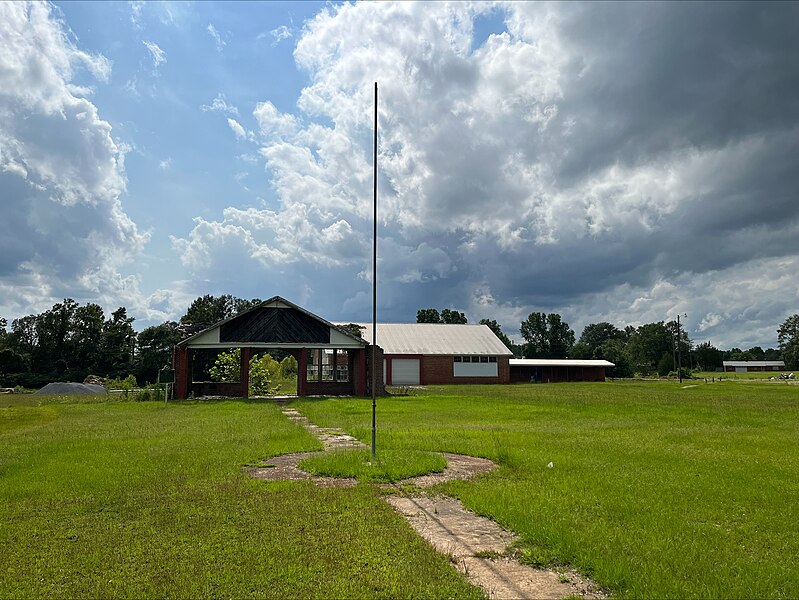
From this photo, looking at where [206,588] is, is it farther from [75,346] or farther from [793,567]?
[75,346]

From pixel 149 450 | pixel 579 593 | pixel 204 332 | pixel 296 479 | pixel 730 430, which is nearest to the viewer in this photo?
pixel 579 593

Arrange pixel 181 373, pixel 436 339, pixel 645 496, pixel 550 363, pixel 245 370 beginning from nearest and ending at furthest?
pixel 645 496, pixel 181 373, pixel 245 370, pixel 436 339, pixel 550 363

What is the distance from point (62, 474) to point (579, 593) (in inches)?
346

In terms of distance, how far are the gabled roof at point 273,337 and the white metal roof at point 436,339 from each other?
17.1 m

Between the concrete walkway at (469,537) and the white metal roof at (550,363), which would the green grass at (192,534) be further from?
the white metal roof at (550,363)

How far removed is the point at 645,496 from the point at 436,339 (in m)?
48.4

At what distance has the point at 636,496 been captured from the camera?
7934 millimetres

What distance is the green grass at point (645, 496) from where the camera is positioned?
5223 mm

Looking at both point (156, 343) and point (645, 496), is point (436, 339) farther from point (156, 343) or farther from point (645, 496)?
point (645, 496)

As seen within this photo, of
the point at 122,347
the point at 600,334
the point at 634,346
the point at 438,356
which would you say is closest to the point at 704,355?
the point at 634,346

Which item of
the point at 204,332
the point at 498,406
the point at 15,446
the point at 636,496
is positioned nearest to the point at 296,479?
the point at 636,496

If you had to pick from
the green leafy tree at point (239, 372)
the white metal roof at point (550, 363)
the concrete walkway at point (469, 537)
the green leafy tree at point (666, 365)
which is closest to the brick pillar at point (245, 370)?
the green leafy tree at point (239, 372)

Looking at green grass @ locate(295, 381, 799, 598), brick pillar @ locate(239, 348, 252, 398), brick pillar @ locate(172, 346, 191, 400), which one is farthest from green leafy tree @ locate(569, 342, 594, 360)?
green grass @ locate(295, 381, 799, 598)

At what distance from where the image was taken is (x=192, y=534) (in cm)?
635
